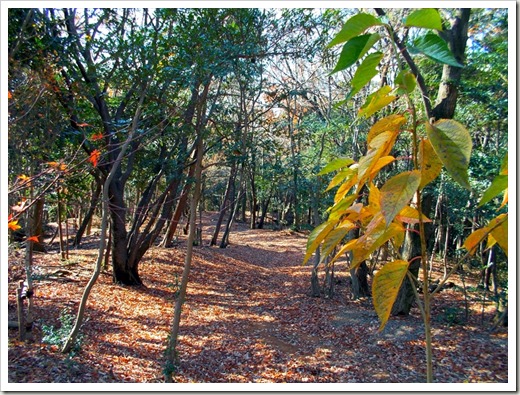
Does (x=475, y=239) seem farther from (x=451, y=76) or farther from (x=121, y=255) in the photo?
(x=121, y=255)

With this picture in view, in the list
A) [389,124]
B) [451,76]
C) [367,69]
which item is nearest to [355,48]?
[367,69]

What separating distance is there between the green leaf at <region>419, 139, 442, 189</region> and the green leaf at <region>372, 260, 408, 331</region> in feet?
0.50

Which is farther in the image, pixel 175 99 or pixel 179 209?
pixel 179 209

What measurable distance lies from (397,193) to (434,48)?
0.25m

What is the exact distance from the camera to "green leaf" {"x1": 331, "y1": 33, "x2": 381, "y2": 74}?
1.83 ft

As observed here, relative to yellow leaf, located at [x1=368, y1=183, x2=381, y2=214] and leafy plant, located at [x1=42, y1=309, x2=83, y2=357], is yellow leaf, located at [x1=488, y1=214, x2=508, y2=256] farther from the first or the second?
leafy plant, located at [x1=42, y1=309, x2=83, y2=357]

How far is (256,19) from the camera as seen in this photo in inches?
178

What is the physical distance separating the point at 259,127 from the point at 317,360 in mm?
4445

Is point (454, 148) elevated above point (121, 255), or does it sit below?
above

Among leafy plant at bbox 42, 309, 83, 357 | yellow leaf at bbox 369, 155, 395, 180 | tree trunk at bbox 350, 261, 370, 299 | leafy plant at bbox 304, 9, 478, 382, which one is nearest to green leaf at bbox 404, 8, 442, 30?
leafy plant at bbox 304, 9, 478, 382

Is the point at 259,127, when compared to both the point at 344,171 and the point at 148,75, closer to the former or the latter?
the point at 148,75

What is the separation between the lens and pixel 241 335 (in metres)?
4.80

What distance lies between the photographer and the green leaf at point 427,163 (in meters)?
0.60

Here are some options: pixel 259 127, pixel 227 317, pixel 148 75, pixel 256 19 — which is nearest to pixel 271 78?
pixel 259 127
